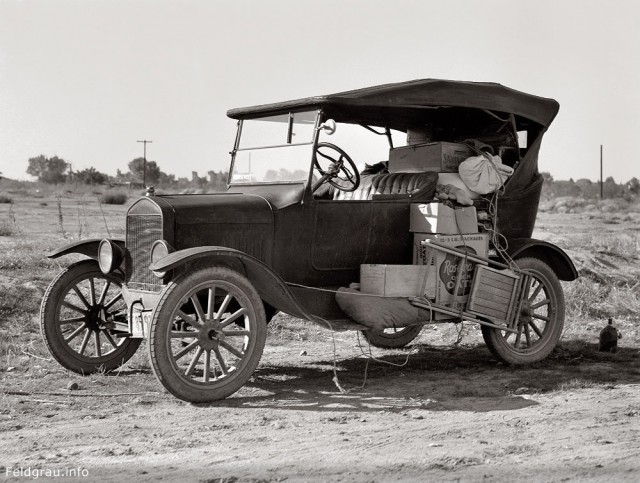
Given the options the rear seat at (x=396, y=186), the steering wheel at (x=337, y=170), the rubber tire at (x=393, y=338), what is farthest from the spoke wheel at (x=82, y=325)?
the rubber tire at (x=393, y=338)

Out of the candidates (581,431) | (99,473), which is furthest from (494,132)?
(99,473)

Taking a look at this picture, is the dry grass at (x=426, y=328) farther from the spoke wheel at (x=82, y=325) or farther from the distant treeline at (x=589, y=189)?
the distant treeline at (x=589, y=189)

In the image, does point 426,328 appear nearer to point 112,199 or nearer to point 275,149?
point 275,149

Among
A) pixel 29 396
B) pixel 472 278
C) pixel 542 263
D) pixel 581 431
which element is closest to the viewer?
pixel 581 431

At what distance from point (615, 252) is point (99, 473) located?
12773mm

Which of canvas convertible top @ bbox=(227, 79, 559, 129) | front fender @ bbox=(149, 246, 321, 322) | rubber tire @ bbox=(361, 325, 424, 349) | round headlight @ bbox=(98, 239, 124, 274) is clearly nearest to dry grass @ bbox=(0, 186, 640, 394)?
rubber tire @ bbox=(361, 325, 424, 349)

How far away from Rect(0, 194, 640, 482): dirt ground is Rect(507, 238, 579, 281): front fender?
2.64 ft

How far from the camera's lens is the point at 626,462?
442cm

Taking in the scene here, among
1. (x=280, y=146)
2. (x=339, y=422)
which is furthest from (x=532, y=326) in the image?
(x=339, y=422)

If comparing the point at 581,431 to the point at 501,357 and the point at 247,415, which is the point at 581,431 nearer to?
the point at 247,415

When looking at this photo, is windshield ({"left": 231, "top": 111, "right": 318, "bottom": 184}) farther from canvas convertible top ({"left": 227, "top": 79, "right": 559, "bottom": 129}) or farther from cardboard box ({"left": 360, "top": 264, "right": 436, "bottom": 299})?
cardboard box ({"left": 360, "top": 264, "right": 436, "bottom": 299})

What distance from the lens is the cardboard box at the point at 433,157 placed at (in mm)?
7805

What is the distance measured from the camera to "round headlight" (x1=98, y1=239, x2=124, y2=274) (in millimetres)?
6695

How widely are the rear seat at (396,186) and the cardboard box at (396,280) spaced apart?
2.48 feet
